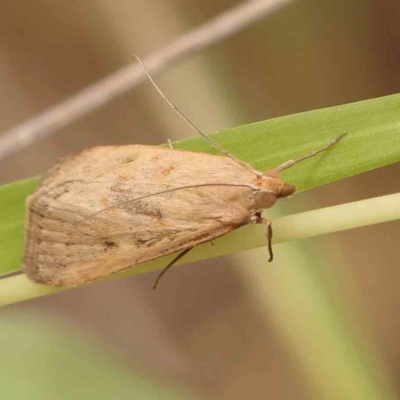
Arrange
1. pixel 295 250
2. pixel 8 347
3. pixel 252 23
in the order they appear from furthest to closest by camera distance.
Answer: pixel 252 23 → pixel 295 250 → pixel 8 347

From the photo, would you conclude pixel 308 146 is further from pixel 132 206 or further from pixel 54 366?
pixel 54 366

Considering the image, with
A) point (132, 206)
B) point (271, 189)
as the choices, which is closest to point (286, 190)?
point (271, 189)

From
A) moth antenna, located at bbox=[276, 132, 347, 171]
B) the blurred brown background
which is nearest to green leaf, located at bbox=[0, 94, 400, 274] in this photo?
moth antenna, located at bbox=[276, 132, 347, 171]

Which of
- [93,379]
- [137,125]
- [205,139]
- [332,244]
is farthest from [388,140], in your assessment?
[137,125]

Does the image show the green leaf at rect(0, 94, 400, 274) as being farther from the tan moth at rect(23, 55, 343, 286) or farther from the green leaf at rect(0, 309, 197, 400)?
the green leaf at rect(0, 309, 197, 400)

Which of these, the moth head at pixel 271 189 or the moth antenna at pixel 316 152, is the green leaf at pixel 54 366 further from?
the moth antenna at pixel 316 152

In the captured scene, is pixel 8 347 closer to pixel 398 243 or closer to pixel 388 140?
pixel 388 140

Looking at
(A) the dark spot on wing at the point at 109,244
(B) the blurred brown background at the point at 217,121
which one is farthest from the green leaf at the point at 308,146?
(B) the blurred brown background at the point at 217,121
